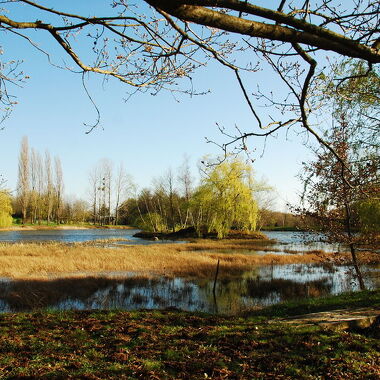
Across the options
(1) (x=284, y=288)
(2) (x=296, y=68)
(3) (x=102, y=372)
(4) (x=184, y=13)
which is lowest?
(1) (x=284, y=288)

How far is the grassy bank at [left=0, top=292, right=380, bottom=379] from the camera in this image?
4.74m

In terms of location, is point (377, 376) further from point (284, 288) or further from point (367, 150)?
point (284, 288)

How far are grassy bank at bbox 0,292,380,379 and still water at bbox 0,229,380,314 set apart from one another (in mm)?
4047

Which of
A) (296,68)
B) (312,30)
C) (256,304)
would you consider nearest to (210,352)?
(296,68)

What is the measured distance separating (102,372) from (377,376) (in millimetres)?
3511

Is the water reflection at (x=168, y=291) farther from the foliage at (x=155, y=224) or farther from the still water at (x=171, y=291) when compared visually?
the foliage at (x=155, y=224)

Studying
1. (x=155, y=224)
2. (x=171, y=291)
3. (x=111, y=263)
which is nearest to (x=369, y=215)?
(x=171, y=291)

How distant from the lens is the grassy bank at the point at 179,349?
4.74 metres

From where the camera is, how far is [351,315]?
24.9 feet

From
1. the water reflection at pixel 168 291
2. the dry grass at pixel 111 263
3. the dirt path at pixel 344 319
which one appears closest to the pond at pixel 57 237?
A: the dry grass at pixel 111 263

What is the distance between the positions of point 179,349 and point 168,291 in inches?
347

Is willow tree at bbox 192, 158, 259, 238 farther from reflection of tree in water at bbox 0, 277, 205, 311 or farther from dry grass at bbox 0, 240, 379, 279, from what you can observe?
reflection of tree in water at bbox 0, 277, 205, 311

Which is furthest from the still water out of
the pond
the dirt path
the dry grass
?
the pond

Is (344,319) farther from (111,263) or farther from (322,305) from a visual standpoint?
(111,263)
